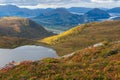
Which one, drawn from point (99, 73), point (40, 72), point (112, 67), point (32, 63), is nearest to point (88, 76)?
point (99, 73)

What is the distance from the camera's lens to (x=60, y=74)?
106 feet

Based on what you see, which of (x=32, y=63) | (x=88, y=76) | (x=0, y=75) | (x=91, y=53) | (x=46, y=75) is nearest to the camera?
(x=88, y=76)

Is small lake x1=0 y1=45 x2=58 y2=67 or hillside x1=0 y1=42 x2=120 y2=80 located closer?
hillside x1=0 y1=42 x2=120 y2=80

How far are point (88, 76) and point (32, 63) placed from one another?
10315mm

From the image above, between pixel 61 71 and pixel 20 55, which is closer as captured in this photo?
pixel 61 71

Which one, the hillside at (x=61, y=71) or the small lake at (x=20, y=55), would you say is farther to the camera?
the small lake at (x=20, y=55)

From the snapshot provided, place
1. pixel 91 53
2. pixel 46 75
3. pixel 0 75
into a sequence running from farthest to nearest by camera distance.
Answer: pixel 91 53, pixel 0 75, pixel 46 75

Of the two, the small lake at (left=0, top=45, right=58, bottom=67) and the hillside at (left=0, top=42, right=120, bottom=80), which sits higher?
the hillside at (left=0, top=42, right=120, bottom=80)

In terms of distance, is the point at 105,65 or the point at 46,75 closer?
the point at 46,75

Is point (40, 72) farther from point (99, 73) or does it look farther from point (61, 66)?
point (99, 73)

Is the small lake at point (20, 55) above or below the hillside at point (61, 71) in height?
below

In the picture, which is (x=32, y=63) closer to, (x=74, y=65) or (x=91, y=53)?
(x=74, y=65)

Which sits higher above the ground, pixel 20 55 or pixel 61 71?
pixel 61 71

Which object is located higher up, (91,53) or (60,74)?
(60,74)
